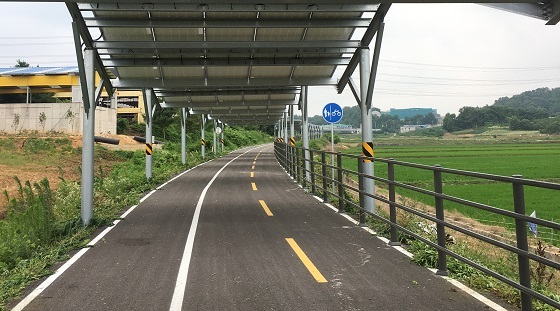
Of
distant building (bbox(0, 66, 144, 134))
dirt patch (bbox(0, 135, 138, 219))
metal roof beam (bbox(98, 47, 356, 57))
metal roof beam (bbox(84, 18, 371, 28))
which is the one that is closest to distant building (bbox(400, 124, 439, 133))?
distant building (bbox(0, 66, 144, 134))

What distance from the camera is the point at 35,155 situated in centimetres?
2858

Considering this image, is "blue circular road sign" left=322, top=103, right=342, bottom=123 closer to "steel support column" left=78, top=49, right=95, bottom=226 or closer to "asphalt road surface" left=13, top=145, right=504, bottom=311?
"asphalt road surface" left=13, top=145, right=504, bottom=311

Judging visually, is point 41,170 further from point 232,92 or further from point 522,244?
point 522,244

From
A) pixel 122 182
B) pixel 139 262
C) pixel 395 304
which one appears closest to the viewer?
pixel 395 304

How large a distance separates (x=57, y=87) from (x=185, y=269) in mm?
51949

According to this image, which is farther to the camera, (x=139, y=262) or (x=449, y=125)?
(x=449, y=125)

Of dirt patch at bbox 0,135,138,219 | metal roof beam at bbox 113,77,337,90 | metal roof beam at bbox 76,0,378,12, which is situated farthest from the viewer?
dirt patch at bbox 0,135,138,219

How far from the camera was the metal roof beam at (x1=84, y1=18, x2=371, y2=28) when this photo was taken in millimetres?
11242

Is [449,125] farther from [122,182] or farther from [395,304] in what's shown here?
[395,304]

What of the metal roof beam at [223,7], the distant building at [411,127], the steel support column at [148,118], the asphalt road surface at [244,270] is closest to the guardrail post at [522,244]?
the asphalt road surface at [244,270]

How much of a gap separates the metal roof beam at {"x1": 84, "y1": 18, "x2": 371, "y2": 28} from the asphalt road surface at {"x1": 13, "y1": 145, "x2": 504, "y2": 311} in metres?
4.89

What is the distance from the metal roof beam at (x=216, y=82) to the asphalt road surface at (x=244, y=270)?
6619 millimetres

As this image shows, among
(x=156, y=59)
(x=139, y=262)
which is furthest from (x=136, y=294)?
(x=156, y=59)

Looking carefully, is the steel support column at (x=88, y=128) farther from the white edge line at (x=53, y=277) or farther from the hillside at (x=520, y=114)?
the hillside at (x=520, y=114)
